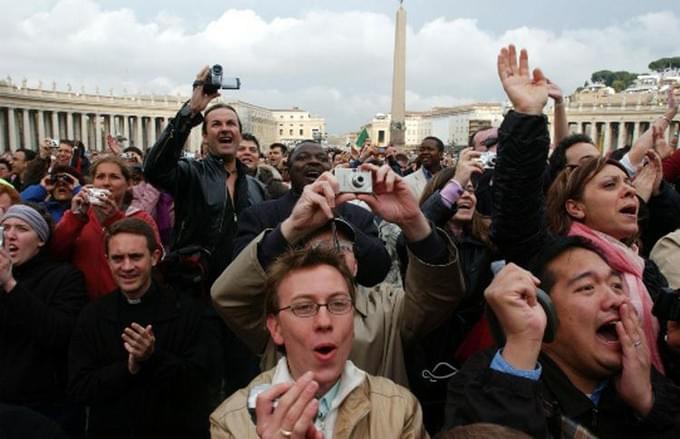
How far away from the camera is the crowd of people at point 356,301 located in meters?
2.04

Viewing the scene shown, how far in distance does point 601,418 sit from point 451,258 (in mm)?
857

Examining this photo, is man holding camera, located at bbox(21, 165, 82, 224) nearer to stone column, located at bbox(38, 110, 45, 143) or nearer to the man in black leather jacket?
the man in black leather jacket

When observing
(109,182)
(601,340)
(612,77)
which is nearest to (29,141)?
(109,182)

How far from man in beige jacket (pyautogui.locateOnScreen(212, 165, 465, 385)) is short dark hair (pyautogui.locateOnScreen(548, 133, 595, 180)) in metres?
2.46

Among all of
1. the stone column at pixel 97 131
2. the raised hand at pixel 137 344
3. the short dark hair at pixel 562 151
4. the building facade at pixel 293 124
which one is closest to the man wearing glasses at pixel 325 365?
the raised hand at pixel 137 344

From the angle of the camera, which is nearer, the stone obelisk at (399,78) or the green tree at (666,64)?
the stone obelisk at (399,78)

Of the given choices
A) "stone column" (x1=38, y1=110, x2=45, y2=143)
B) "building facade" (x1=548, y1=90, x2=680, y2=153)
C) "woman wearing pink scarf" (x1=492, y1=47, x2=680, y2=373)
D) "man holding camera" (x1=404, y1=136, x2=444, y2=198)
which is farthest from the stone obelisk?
"stone column" (x1=38, y1=110, x2=45, y2=143)

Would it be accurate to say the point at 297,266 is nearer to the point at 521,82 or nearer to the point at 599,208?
the point at 521,82

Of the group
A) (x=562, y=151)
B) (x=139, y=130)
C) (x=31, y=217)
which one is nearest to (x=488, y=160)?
A: (x=562, y=151)

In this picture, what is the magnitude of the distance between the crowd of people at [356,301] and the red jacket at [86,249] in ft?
0.04

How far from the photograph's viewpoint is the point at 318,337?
2.03 meters

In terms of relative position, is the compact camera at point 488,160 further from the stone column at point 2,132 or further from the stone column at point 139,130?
the stone column at point 139,130

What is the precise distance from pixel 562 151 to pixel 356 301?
110 inches

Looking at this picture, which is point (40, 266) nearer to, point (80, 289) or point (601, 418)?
point (80, 289)
